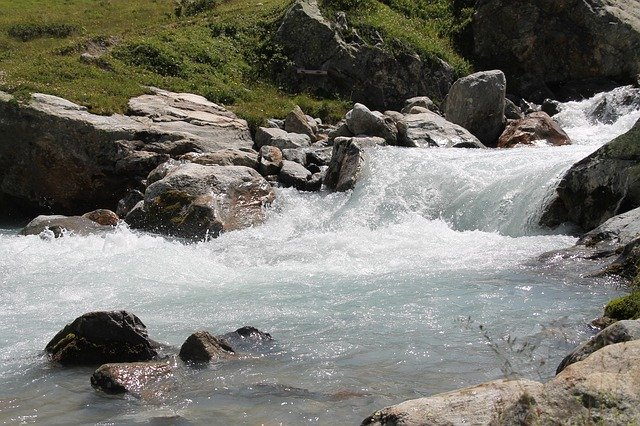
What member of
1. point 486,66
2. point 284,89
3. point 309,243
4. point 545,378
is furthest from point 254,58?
point 545,378

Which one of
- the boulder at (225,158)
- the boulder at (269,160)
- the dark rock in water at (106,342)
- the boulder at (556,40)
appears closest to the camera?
the dark rock in water at (106,342)

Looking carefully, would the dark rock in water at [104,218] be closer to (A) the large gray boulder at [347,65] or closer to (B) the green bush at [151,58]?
(B) the green bush at [151,58]

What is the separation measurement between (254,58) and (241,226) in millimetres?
16762

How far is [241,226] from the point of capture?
1994cm

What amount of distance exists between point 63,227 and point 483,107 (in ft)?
52.3

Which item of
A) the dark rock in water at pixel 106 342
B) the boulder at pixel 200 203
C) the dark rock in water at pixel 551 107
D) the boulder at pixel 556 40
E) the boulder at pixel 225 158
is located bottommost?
the boulder at pixel 200 203

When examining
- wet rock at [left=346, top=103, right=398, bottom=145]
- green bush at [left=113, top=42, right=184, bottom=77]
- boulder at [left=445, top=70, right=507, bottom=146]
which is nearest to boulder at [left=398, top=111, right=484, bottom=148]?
wet rock at [left=346, top=103, right=398, bottom=145]

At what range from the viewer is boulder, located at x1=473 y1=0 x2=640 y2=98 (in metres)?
36.0

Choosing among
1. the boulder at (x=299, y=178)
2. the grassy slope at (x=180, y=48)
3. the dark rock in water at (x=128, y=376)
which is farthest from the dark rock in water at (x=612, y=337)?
the grassy slope at (x=180, y=48)

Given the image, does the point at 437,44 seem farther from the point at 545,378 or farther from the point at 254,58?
the point at 545,378

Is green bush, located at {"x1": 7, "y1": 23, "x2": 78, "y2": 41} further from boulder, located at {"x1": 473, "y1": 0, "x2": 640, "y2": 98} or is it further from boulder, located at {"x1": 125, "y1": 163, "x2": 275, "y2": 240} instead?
boulder, located at {"x1": 125, "y1": 163, "x2": 275, "y2": 240}

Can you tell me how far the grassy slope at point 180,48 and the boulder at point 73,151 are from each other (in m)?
1.03

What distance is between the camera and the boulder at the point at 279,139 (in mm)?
25250

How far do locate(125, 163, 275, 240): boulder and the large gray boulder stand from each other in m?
13.7
